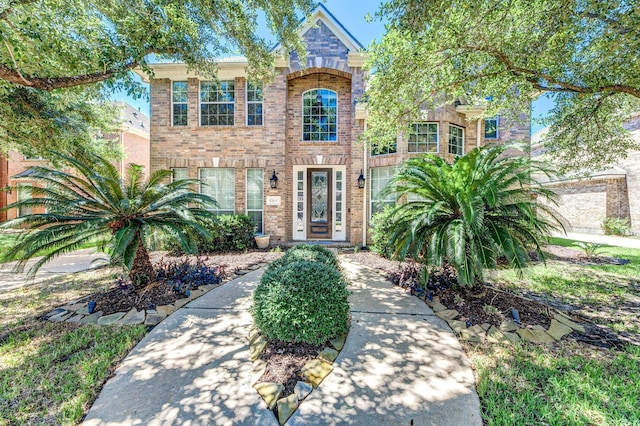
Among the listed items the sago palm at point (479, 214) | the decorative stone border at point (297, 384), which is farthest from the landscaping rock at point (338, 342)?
the sago palm at point (479, 214)

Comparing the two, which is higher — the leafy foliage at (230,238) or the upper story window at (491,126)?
the upper story window at (491,126)

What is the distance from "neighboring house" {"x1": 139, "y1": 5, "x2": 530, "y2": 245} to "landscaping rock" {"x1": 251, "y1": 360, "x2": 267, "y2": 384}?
665 centimetres

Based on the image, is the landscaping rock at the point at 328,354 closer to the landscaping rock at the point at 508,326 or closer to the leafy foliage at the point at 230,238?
the landscaping rock at the point at 508,326

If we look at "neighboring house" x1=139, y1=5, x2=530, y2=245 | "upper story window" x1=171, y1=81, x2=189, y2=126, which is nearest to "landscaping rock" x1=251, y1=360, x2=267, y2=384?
"neighboring house" x1=139, y1=5, x2=530, y2=245

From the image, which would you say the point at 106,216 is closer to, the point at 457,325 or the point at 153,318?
the point at 153,318

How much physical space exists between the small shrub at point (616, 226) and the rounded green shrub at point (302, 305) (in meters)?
17.3

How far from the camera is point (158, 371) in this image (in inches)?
109

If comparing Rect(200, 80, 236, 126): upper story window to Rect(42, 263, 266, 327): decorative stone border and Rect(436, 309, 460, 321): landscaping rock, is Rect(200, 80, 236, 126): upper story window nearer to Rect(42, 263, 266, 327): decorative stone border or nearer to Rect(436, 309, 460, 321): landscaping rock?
Rect(42, 263, 266, 327): decorative stone border

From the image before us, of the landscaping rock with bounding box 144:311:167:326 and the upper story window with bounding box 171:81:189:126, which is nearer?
the landscaping rock with bounding box 144:311:167:326

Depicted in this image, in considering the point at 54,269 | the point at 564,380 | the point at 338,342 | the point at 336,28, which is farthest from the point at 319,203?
the point at 564,380

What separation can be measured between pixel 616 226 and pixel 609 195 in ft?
5.62

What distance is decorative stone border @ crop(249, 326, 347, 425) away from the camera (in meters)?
2.29

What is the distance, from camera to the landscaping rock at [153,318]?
3.78 m

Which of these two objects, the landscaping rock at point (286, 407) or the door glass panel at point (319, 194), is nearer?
the landscaping rock at point (286, 407)
